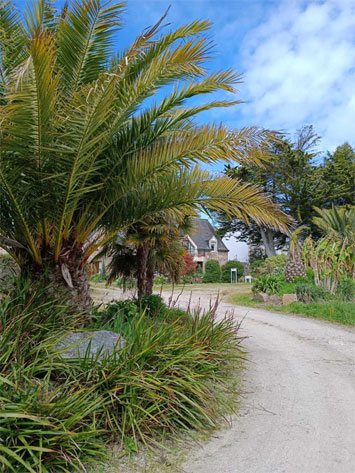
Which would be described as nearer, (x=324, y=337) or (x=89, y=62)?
(x=89, y=62)

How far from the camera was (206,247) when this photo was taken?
113 feet

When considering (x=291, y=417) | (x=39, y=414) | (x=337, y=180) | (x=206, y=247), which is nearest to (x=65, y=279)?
(x=39, y=414)

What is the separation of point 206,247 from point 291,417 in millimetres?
30810

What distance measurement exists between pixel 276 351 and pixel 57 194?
4289 mm

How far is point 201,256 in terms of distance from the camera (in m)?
33.9

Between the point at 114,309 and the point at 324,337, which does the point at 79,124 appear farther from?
the point at 324,337

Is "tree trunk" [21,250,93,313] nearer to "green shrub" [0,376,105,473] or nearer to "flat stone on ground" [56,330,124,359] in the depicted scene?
"flat stone on ground" [56,330,124,359]

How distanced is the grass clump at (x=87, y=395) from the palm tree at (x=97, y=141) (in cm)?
97

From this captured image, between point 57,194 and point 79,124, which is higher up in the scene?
point 79,124

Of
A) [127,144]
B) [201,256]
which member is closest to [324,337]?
[127,144]

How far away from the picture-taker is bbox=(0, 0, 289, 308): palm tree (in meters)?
3.86

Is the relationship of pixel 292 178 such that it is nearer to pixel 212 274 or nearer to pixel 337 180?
pixel 337 180

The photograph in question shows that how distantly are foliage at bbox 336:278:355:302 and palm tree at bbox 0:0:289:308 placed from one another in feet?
21.9

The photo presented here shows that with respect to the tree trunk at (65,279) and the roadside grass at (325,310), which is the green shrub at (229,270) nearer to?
the roadside grass at (325,310)
